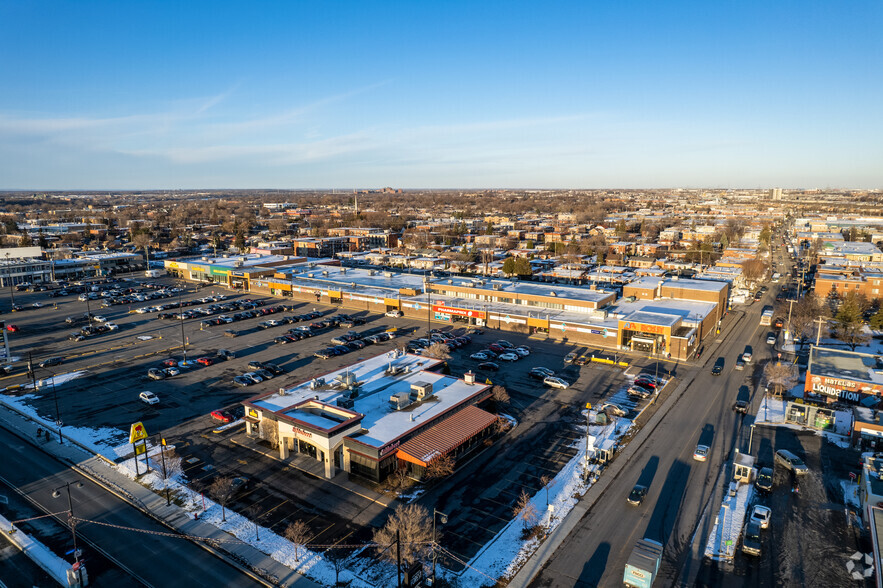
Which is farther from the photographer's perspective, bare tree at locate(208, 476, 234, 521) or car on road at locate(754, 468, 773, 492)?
car on road at locate(754, 468, 773, 492)

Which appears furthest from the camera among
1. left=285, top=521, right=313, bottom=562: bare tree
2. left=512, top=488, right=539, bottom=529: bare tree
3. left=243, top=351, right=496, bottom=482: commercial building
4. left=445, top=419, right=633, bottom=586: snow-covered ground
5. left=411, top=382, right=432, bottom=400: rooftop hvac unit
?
left=411, top=382, right=432, bottom=400: rooftop hvac unit

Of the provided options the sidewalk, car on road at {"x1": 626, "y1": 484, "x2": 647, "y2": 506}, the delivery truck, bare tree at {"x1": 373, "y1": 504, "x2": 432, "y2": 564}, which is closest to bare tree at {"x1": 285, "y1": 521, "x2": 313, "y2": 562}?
the sidewalk

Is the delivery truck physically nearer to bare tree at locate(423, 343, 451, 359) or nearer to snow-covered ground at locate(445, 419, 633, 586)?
snow-covered ground at locate(445, 419, 633, 586)

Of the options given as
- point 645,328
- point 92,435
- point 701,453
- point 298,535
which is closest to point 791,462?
point 701,453

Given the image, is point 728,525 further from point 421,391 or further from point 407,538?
point 421,391

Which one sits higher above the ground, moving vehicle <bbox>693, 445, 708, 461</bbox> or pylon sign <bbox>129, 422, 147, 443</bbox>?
pylon sign <bbox>129, 422, 147, 443</bbox>

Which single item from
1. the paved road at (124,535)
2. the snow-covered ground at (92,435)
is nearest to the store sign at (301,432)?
the paved road at (124,535)
